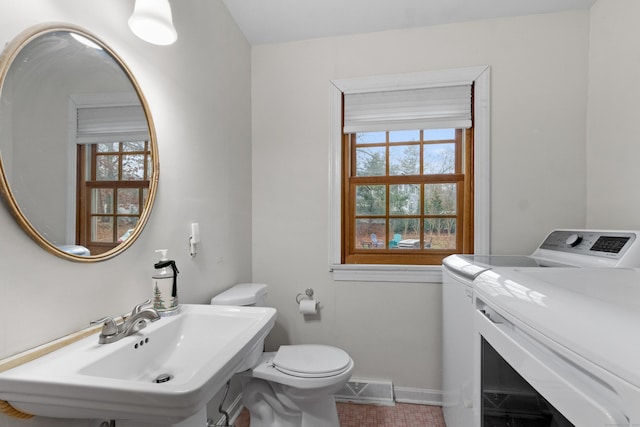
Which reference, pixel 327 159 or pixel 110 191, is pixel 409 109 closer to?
pixel 327 159

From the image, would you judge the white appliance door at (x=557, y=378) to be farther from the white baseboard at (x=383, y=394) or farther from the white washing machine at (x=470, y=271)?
the white baseboard at (x=383, y=394)

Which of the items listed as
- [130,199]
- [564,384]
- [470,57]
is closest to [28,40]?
[130,199]

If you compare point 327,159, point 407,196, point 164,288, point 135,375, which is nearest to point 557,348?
point 135,375

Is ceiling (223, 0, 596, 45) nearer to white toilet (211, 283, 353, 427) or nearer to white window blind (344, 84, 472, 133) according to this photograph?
white window blind (344, 84, 472, 133)

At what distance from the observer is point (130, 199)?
1.04 meters

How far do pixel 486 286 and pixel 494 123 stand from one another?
52.8 inches

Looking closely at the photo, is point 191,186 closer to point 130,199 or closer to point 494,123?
point 130,199

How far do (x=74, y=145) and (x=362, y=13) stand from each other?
1674 mm

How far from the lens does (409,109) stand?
6.18 feet

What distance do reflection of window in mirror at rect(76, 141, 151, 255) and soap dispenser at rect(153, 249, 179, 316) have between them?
17cm

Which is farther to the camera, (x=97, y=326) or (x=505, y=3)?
(x=505, y=3)

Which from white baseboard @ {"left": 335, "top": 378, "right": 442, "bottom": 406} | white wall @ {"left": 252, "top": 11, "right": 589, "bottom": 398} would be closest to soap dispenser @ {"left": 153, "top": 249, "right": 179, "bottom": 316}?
white wall @ {"left": 252, "top": 11, "right": 589, "bottom": 398}

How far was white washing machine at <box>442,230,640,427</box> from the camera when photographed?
3.72 feet

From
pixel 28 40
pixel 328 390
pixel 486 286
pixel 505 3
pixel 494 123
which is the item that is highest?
pixel 505 3
